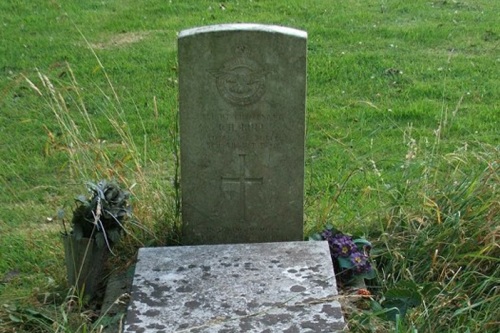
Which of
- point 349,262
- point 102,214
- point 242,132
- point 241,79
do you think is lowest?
point 349,262

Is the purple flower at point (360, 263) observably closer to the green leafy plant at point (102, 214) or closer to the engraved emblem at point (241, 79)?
the engraved emblem at point (241, 79)

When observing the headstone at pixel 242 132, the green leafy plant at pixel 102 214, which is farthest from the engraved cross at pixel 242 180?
the green leafy plant at pixel 102 214

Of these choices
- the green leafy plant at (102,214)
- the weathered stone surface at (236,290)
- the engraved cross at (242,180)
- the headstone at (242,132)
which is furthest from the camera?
the engraved cross at (242,180)

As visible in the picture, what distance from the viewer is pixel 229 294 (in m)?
4.42

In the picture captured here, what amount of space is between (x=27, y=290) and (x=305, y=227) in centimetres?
159

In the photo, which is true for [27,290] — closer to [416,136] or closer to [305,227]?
[305,227]

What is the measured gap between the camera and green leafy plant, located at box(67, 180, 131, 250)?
4.91 m

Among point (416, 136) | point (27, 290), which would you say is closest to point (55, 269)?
point (27, 290)

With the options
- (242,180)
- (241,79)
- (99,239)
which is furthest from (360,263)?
(99,239)

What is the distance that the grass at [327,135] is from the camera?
493 cm

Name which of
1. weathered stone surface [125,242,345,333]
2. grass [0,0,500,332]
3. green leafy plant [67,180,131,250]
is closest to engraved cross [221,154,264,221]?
weathered stone surface [125,242,345,333]

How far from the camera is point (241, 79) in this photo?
15.9 feet

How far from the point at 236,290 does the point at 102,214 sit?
3.07ft

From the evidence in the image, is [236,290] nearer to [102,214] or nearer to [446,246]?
[102,214]
